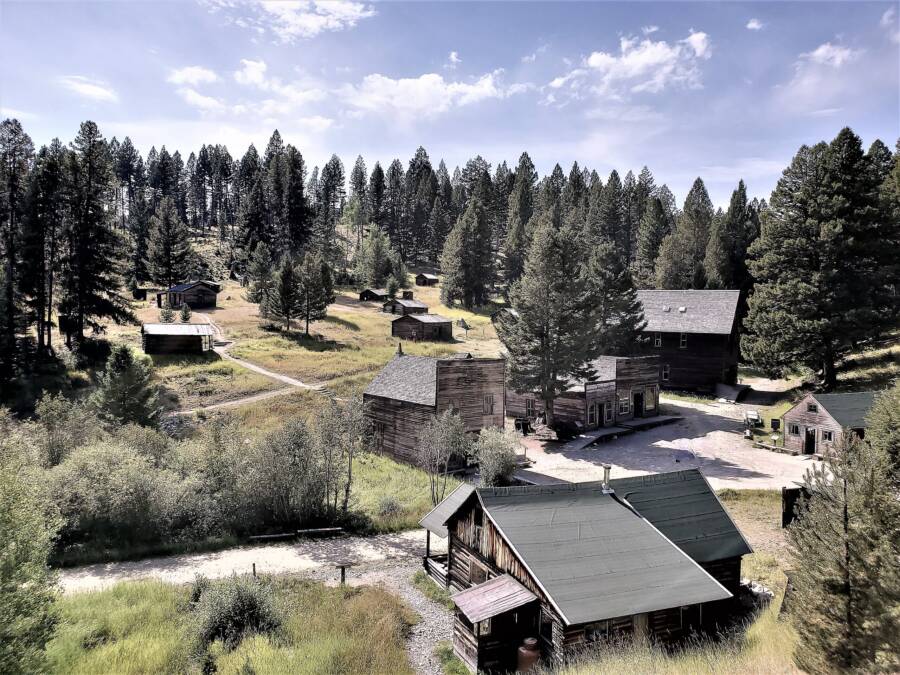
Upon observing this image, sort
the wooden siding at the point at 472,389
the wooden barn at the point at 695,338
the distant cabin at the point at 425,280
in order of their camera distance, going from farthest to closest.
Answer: the distant cabin at the point at 425,280
the wooden barn at the point at 695,338
the wooden siding at the point at 472,389

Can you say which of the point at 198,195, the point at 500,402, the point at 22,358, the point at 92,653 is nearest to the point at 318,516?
the point at 92,653

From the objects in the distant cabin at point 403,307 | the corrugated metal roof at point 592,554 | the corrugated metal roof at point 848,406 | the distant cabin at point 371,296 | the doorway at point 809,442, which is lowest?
the doorway at point 809,442

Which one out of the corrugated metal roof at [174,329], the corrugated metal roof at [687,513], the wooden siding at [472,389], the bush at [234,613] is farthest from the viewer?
the corrugated metal roof at [174,329]

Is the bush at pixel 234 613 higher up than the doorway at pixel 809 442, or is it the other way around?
the doorway at pixel 809 442

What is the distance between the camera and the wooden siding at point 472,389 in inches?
1236

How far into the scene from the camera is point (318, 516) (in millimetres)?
23953

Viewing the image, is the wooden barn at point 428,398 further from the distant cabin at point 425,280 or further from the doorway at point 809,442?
the distant cabin at point 425,280

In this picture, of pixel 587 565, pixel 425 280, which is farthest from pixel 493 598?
pixel 425 280

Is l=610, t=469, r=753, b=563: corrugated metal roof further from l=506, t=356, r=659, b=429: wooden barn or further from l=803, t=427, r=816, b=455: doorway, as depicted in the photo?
l=506, t=356, r=659, b=429: wooden barn

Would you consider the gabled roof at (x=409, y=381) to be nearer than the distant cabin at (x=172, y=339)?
Yes

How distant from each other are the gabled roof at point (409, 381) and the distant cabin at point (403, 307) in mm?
39490

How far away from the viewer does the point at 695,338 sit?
47.8 m

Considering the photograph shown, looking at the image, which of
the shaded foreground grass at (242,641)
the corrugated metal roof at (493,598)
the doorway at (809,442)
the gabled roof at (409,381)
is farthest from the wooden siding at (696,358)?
the shaded foreground grass at (242,641)

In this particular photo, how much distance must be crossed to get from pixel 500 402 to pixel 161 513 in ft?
64.3
